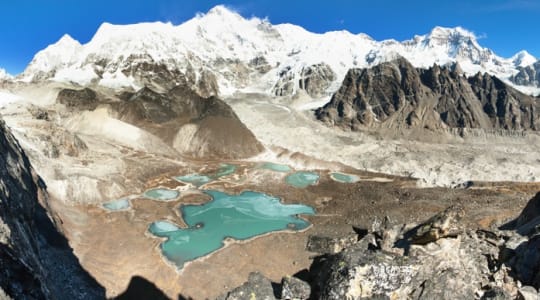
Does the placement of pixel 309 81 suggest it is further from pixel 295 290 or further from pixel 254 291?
pixel 254 291

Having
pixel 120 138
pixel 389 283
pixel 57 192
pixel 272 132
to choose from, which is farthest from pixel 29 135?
pixel 272 132

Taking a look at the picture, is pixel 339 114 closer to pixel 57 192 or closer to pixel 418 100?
pixel 418 100

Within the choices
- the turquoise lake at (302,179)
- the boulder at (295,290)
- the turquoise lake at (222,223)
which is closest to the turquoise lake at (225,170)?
the turquoise lake at (222,223)

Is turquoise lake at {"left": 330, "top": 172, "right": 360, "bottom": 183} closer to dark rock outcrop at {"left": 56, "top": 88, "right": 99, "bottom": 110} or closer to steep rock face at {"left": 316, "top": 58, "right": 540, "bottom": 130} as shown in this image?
steep rock face at {"left": 316, "top": 58, "right": 540, "bottom": 130}

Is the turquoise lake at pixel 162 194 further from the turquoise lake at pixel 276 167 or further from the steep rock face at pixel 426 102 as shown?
the steep rock face at pixel 426 102

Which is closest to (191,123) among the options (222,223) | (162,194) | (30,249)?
(162,194)

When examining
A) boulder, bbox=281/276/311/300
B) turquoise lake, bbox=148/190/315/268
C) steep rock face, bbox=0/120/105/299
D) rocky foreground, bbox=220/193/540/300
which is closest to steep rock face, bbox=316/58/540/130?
turquoise lake, bbox=148/190/315/268
